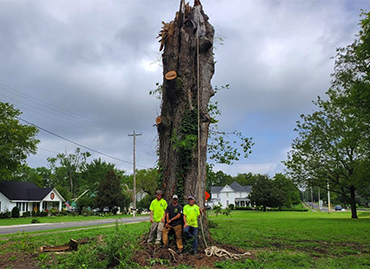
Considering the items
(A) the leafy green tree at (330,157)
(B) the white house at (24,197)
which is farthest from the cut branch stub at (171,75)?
(B) the white house at (24,197)

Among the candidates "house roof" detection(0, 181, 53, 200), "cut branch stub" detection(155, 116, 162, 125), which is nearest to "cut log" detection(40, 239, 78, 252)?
"cut branch stub" detection(155, 116, 162, 125)

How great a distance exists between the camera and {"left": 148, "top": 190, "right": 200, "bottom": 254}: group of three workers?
8172 millimetres

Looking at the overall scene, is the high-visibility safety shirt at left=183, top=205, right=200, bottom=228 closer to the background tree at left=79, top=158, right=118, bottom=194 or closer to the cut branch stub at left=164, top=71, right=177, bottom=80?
the cut branch stub at left=164, top=71, right=177, bottom=80

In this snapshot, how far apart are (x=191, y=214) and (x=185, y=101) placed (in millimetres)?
3235

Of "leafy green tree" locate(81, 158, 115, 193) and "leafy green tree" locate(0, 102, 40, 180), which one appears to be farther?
"leafy green tree" locate(81, 158, 115, 193)

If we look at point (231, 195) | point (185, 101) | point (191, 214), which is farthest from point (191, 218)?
point (231, 195)

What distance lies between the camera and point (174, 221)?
8359 millimetres

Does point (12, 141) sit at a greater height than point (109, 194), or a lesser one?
greater

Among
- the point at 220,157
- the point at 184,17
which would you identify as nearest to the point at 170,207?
the point at 184,17

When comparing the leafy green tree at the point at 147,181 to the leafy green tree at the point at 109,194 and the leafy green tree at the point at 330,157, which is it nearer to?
the leafy green tree at the point at 109,194

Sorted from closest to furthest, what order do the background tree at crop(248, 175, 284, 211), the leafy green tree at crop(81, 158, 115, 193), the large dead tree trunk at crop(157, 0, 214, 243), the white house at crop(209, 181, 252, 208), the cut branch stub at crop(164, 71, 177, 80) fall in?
the large dead tree trunk at crop(157, 0, 214, 243) < the cut branch stub at crop(164, 71, 177, 80) < the background tree at crop(248, 175, 284, 211) < the leafy green tree at crop(81, 158, 115, 193) < the white house at crop(209, 181, 252, 208)

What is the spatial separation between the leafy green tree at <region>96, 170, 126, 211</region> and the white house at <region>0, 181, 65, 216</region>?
724 centimetres

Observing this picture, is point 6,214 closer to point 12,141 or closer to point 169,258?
point 12,141

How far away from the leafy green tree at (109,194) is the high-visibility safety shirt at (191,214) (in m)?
41.0
